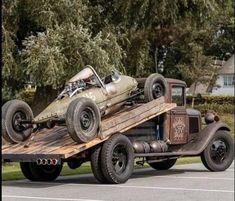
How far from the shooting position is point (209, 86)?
57.3 m

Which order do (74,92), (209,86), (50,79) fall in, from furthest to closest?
(209,86) < (50,79) < (74,92)

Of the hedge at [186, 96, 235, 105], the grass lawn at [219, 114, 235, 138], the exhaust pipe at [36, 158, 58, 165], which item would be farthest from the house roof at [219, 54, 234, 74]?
the exhaust pipe at [36, 158, 58, 165]

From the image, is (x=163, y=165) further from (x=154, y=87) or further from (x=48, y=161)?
(x=48, y=161)

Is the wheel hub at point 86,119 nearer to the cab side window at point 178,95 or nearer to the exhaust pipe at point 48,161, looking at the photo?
the exhaust pipe at point 48,161

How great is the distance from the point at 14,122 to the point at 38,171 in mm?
1408

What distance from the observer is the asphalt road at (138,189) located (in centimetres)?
1001

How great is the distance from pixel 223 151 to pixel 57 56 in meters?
5.70

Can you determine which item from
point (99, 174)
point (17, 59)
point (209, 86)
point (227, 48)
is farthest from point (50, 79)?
point (227, 48)

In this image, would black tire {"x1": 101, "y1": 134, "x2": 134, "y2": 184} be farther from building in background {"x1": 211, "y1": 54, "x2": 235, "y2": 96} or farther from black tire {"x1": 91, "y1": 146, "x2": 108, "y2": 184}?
building in background {"x1": 211, "y1": 54, "x2": 235, "y2": 96}

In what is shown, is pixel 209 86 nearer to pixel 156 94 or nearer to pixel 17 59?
pixel 17 59

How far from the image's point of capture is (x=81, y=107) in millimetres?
11367

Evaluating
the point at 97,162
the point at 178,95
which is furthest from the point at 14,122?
the point at 178,95

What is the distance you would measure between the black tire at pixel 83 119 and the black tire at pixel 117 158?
1.35 feet

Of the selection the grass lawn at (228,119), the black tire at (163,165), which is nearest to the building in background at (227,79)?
the grass lawn at (228,119)
